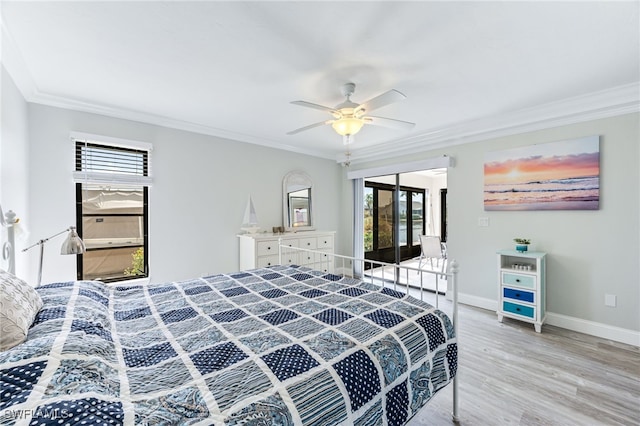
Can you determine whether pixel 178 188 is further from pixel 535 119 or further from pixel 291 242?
pixel 535 119

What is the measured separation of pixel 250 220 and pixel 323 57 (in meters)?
2.57

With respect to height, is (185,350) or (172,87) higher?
(172,87)

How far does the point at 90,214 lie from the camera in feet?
10.2

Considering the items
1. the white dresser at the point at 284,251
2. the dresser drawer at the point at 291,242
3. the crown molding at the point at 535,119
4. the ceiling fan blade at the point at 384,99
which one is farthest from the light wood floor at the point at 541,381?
the dresser drawer at the point at 291,242

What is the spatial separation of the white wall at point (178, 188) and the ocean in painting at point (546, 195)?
120 inches

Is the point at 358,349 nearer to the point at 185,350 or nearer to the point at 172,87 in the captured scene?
the point at 185,350

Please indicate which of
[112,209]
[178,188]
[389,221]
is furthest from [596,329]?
[112,209]

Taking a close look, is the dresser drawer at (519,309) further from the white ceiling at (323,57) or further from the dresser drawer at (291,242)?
the dresser drawer at (291,242)

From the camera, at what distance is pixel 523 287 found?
3064 mm

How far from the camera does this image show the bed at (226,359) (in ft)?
2.58

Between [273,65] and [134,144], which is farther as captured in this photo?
[134,144]

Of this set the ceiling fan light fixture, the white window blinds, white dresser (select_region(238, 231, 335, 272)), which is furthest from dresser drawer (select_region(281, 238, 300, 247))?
the ceiling fan light fixture

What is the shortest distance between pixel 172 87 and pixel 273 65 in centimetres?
107

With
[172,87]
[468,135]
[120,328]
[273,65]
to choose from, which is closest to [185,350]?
[120,328]
